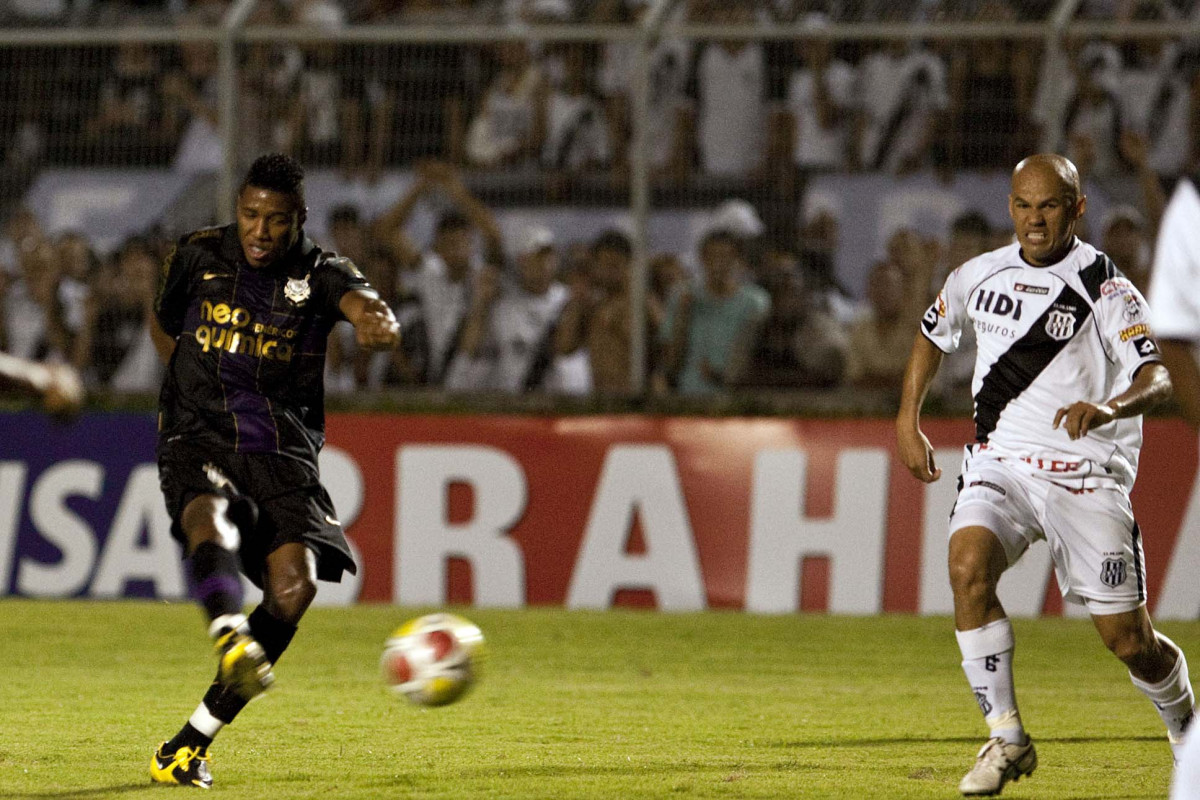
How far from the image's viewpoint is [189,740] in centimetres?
602

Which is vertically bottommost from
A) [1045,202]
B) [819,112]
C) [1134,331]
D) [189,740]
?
[189,740]

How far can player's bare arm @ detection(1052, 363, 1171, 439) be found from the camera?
5637mm

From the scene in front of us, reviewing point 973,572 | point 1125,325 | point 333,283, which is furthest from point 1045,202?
point 333,283

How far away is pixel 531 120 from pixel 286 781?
734cm

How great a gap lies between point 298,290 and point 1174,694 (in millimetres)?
3363

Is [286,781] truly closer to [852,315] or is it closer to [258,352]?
[258,352]

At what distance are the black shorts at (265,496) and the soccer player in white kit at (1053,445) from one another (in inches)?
80.3

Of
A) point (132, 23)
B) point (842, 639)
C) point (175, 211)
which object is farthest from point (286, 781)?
point (132, 23)

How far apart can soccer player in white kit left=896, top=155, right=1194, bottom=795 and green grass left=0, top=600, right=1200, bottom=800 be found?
561 millimetres

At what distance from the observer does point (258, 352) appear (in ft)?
20.7

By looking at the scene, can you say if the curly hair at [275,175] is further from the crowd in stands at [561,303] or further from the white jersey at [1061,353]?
the crowd in stands at [561,303]

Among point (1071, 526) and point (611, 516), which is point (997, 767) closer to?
point (1071, 526)

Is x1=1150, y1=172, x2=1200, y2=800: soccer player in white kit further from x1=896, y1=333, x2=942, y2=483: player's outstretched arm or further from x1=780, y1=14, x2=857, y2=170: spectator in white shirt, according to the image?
x1=780, y1=14, x2=857, y2=170: spectator in white shirt

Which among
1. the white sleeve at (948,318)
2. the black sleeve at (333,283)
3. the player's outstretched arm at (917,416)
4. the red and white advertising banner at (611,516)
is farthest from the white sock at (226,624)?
the red and white advertising banner at (611,516)
